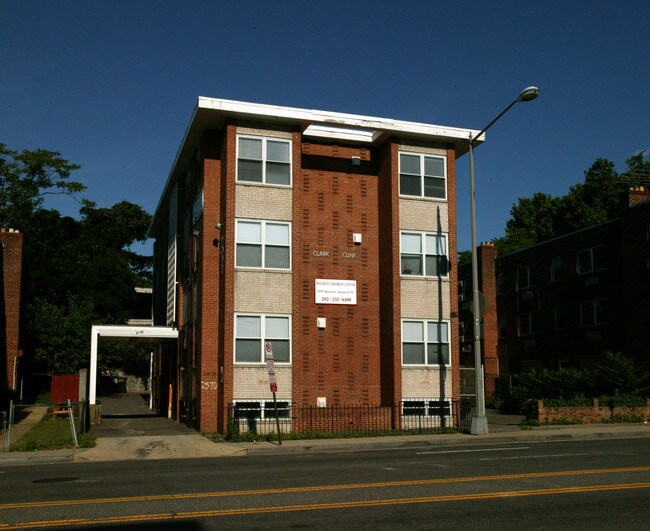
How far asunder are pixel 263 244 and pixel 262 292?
176cm

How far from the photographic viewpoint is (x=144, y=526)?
31.4 feet

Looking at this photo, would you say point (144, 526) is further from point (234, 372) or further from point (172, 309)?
point (172, 309)

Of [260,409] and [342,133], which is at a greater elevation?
[342,133]

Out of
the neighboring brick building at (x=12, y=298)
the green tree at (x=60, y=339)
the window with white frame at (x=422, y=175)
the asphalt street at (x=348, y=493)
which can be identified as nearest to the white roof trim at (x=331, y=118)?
the window with white frame at (x=422, y=175)

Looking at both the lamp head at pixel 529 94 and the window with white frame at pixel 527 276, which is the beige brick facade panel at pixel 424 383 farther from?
the window with white frame at pixel 527 276

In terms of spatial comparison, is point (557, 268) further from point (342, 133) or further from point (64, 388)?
point (64, 388)

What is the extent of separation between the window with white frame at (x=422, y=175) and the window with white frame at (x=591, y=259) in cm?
1623

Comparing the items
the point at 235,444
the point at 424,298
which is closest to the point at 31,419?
the point at 235,444

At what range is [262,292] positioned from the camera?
28000mm

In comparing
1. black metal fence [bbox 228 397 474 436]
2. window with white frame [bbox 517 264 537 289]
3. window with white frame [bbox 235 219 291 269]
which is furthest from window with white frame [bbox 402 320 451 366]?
window with white frame [bbox 517 264 537 289]

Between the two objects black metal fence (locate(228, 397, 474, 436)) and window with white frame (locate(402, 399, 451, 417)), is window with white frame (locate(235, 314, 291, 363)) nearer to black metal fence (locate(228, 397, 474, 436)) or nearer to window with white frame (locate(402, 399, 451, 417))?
black metal fence (locate(228, 397, 474, 436))

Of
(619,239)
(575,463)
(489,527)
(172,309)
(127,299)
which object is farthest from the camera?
(127,299)

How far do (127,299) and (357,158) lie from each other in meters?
30.4

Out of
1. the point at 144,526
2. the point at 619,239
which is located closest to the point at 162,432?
the point at 144,526
